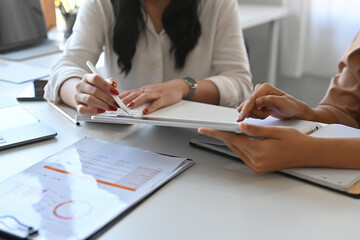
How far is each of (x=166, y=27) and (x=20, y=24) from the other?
30.8 inches

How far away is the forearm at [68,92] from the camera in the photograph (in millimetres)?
1119

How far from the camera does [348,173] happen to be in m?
0.76

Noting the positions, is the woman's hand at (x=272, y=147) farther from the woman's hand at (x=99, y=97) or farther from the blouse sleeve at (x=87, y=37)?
the blouse sleeve at (x=87, y=37)

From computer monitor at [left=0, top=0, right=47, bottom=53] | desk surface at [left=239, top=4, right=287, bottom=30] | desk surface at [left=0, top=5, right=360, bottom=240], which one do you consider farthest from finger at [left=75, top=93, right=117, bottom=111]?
desk surface at [left=239, top=4, right=287, bottom=30]

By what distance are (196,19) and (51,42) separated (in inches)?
32.1

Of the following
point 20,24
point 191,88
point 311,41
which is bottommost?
point 311,41

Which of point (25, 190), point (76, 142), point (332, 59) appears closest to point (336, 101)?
point (76, 142)

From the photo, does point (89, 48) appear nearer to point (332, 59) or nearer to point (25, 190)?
point (25, 190)

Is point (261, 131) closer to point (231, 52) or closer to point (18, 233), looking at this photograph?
point (18, 233)

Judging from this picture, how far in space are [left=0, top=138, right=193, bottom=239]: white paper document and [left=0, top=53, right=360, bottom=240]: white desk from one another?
29mm

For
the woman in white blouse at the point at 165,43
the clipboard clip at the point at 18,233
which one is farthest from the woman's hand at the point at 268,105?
the clipboard clip at the point at 18,233

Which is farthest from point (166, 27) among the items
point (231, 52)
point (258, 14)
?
point (258, 14)

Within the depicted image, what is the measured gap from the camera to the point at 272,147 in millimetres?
767

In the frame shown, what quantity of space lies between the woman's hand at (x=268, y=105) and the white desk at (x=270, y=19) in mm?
1307
